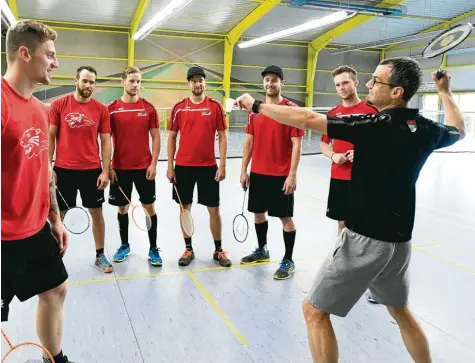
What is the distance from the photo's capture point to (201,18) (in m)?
20.3

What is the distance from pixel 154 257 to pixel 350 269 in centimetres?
293

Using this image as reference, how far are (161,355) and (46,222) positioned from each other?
1196mm

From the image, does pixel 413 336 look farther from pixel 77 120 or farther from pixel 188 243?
pixel 77 120

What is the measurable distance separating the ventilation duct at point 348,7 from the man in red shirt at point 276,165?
13121 mm

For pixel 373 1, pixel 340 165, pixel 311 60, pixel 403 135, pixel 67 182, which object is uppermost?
pixel 373 1

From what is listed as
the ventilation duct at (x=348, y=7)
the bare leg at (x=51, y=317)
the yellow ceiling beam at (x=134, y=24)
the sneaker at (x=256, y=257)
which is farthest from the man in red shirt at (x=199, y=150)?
the yellow ceiling beam at (x=134, y=24)

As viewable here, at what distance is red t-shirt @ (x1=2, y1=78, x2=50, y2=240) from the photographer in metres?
2.12

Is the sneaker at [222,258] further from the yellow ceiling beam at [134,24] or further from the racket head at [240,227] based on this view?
the yellow ceiling beam at [134,24]

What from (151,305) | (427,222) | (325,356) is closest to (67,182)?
(151,305)

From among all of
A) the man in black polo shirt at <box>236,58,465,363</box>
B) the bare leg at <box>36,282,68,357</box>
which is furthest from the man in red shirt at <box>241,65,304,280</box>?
the bare leg at <box>36,282,68,357</box>

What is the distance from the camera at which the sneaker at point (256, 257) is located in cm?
493

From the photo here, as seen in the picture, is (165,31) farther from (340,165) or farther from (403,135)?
(403,135)

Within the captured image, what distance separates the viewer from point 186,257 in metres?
4.87

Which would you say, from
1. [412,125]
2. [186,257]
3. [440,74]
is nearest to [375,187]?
[412,125]
